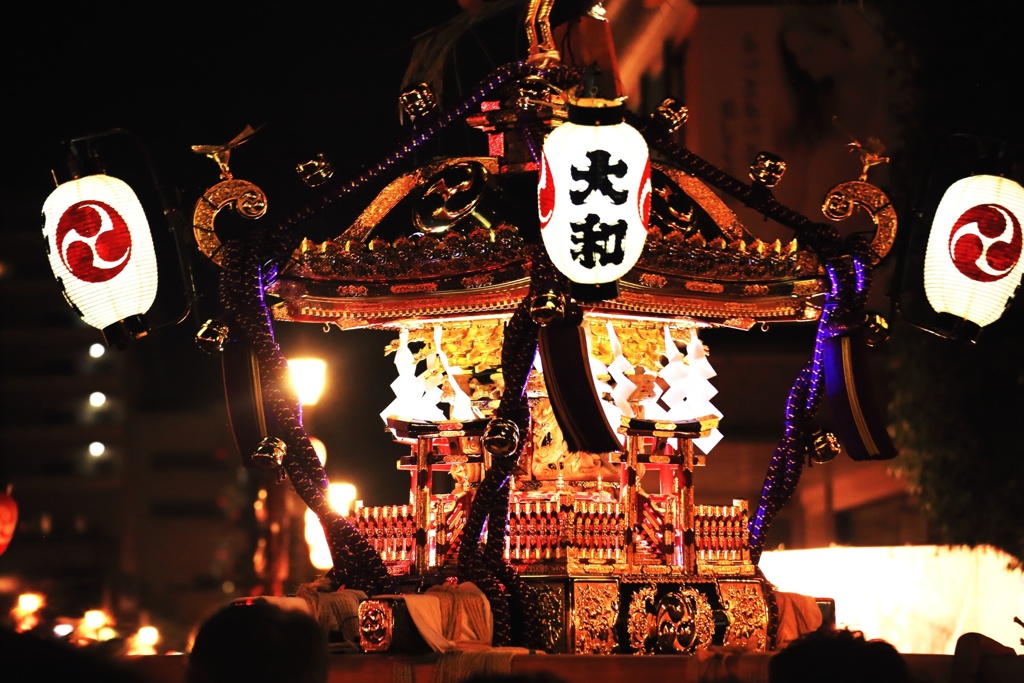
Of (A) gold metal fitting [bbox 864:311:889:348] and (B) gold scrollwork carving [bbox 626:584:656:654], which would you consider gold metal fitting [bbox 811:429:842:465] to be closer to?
(A) gold metal fitting [bbox 864:311:889:348]

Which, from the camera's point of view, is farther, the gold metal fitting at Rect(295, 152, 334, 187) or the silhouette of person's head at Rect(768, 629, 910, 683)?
the gold metal fitting at Rect(295, 152, 334, 187)

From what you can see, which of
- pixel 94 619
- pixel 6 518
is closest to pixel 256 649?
pixel 6 518

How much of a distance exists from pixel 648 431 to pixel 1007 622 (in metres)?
4.99

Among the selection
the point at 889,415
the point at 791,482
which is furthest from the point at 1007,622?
the point at 791,482

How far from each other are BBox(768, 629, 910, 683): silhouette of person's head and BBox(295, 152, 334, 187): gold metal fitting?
4938mm

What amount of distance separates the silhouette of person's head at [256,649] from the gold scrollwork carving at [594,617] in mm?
4145

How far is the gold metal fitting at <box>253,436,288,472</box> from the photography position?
7016mm

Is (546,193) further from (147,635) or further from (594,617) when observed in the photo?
(147,635)

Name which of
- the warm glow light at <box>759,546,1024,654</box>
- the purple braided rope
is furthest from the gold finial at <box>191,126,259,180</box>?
the warm glow light at <box>759,546,1024,654</box>

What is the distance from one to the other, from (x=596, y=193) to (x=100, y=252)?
2.68 m

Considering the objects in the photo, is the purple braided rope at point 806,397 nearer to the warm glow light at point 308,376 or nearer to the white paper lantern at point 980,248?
the white paper lantern at point 980,248

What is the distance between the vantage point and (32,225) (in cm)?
986

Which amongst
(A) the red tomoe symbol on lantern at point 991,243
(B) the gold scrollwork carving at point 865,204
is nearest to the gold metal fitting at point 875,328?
(B) the gold scrollwork carving at point 865,204

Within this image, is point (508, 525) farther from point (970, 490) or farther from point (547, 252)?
point (970, 490)
